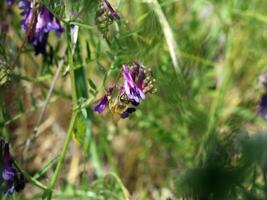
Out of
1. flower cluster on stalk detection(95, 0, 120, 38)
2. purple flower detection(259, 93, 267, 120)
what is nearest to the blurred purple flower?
flower cluster on stalk detection(95, 0, 120, 38)

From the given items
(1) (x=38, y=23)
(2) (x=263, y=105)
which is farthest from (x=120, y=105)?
(2) (x=263, y=105)

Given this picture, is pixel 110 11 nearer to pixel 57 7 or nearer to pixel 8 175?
pixel 57 7

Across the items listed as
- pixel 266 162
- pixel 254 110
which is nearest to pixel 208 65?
pixel 254 110

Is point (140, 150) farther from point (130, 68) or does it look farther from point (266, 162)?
point (266, 162)

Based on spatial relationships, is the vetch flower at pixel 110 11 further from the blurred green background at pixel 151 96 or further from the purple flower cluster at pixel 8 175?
the purple flower cluster at pixel 8 175

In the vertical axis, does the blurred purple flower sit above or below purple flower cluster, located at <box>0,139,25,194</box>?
above

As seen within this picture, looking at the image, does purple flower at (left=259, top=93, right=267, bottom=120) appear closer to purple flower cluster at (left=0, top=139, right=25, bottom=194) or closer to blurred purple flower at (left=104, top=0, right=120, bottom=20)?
blurred purple flower at (left=104, top=0, right=120, bottom=20)

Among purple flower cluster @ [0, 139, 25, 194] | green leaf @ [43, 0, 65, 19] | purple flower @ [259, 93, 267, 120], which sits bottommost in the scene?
purple flower @ [259, 93, 267, 120]
